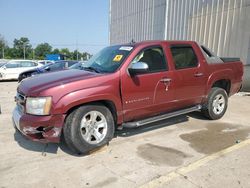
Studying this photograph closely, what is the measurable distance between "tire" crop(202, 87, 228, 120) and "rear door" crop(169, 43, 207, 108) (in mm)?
321

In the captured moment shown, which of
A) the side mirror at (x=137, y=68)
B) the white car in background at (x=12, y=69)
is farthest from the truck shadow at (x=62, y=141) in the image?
the white car in background at (x=12, y=69)

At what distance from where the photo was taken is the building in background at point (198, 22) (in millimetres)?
11797

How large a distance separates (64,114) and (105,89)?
2.49 feet

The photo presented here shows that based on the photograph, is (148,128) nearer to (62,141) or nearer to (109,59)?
(109,59)

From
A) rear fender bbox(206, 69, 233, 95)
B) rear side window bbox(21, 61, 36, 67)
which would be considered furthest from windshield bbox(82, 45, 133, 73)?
rear side window bbox(21, 61, 36, 67)

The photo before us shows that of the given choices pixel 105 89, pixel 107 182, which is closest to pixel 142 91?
pixel 105 89

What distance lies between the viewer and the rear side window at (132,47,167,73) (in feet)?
15.7

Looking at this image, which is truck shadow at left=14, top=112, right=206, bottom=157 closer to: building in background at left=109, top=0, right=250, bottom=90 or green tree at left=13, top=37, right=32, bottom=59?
building in background at left=109, top=0, right=250, bottom=90

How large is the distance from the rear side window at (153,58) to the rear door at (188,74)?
0.86 feet

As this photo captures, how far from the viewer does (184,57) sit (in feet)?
17.9

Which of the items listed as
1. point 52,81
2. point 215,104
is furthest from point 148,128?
point 52,81

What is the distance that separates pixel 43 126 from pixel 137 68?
1752mm

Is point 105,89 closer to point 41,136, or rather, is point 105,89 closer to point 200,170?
point 41,136

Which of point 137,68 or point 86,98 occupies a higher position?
point 137,68
